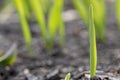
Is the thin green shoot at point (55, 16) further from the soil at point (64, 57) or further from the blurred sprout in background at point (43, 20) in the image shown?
the soil at point (64, 57)

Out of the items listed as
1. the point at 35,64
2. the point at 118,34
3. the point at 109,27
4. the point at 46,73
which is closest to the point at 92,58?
the point at 46,73

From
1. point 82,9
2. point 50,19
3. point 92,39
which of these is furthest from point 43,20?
point 92,39

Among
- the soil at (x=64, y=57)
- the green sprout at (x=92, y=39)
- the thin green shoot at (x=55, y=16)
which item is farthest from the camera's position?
the thin green shoot at (x=55, y=16)

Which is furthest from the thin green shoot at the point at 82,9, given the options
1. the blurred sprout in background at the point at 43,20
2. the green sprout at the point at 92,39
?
the green sprout at the point at 92,39

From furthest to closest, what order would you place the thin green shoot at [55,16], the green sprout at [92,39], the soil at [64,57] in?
the thin green shoot at [55,16] < the soil at [64,57] < the green sprout at [92,39]

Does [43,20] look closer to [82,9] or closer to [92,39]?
[82,9]

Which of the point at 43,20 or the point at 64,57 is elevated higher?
the point at 43,20

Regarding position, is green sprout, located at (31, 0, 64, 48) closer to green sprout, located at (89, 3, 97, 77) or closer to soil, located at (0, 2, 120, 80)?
soil, located at (0, 2, 120, 80)

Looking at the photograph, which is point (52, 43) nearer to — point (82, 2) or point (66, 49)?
point (66, 49)
